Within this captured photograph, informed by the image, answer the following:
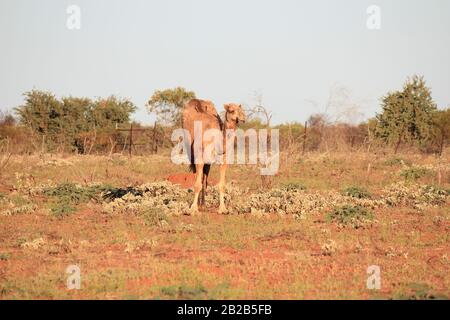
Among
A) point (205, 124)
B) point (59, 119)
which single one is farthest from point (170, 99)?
point (205, 124)

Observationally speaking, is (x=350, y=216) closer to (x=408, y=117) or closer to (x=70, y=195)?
(x=70, y=195)

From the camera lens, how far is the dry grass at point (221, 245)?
7.15m

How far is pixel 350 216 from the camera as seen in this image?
1202 cm

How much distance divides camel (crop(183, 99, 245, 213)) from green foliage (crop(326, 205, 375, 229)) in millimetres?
2558

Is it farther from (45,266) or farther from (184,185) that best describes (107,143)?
(45,266)

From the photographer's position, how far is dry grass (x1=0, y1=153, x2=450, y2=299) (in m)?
7.15

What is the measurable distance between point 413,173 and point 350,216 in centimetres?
1097

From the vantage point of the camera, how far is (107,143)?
38.8 meters

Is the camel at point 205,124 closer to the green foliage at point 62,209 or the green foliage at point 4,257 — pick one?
the green foliage at point 62,209

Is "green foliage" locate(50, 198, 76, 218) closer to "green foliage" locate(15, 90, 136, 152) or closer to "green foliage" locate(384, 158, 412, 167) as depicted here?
"green foliage" locate(384, 158, 412, 167)

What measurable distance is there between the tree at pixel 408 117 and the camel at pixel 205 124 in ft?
80.4

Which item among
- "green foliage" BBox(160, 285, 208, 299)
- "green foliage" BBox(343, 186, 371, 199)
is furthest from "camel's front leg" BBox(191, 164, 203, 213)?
"green foliage" BBox(160, 285, 208, 299)
